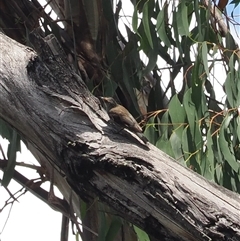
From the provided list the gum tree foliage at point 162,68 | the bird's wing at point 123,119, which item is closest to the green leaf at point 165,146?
the gum tree foliage at point 162,68

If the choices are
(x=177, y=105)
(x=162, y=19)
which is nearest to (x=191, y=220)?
(x=177, y=105)

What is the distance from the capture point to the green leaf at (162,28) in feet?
6.16

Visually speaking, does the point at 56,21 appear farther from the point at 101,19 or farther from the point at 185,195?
the point at 185,195

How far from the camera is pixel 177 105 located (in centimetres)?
187

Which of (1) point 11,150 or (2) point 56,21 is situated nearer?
(1) point 11,150

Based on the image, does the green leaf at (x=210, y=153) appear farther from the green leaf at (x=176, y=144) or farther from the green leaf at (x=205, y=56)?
the green leaf at (x=205, y=56)

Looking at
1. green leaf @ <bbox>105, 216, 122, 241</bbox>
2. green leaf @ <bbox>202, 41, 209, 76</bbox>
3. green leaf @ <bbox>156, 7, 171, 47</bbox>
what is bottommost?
green leaf @ <bbox>105, 216, 122, 241</bbox>

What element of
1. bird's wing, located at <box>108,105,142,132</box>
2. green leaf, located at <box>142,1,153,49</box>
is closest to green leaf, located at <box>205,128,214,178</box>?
green leaf, located at <box>142,1,153,49</box>

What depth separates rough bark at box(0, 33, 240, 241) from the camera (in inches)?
44.6

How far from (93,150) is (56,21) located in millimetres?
1145

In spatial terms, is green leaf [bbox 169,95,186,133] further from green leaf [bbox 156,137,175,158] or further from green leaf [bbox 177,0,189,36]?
green leaf [bbox 177,0,189,36]

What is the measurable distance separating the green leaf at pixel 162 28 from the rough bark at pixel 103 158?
2.21 ft

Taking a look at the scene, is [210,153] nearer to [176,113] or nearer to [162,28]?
[176,113]

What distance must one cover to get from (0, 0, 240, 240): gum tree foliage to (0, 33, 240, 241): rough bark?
549 mm
